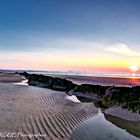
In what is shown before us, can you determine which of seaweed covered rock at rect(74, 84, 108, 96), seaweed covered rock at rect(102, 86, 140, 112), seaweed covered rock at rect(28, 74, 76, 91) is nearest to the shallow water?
seaweed covered rock at rect(102, 86, 140, 112)

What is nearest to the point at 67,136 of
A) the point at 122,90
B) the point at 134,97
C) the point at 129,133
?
the point at 129,133

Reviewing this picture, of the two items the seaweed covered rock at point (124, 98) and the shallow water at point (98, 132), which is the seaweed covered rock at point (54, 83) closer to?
the seaweed covered rock at point (124, 98)

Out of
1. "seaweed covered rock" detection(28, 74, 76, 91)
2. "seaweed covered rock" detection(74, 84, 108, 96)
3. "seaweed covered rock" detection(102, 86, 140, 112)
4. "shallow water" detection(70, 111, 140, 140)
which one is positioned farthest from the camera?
"seaweed covered rock" detection(28, 74, 76, 91)

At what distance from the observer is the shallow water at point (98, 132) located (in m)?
10.3

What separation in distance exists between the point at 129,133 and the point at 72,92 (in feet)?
57.1

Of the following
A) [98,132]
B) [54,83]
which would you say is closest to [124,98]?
[98,132]

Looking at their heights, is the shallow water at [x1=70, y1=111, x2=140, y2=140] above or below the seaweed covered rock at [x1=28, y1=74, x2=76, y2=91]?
below

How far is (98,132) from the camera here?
11195mm

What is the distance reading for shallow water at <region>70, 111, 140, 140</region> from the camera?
33.7ft

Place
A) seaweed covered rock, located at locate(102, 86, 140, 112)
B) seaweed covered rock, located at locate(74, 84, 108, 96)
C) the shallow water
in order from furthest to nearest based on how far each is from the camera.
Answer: seaweed covered rock, located at locate(74, 84, 108, 96), seaweed covered rock, located at locate(102, 86, 140, 112), the shallow water

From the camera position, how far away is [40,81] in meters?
41.6

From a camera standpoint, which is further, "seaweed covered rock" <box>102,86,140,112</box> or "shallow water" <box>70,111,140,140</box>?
"seaweed covered rock" <box>102,86,140,112</box>

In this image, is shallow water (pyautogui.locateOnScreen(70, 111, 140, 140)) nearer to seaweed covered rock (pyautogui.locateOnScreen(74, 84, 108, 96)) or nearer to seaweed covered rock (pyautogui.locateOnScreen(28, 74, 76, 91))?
seaweed covered rock (pyautogui.locateOnScreen(74, 84, 108, 96))

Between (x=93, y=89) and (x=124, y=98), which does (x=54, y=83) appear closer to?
(x=93, y=89)
